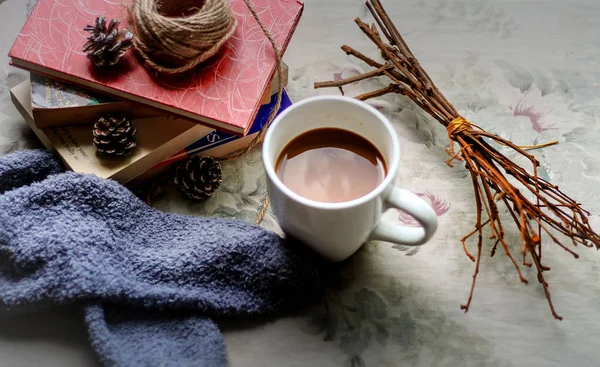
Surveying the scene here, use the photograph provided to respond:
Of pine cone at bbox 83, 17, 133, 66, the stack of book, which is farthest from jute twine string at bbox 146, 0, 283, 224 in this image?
pine cone at bbox 83, 17, 133, 66

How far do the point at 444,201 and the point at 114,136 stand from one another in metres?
0.41

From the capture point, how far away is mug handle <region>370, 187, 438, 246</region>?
0.55 metres

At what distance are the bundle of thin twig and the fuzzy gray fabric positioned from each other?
210 mm

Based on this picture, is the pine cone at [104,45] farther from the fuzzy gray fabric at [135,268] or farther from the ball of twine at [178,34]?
the fuzzy gray fabric at [135,268]

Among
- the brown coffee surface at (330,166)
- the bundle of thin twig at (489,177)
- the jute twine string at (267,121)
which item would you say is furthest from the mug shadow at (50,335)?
the bundle of thin twig at (489,177)

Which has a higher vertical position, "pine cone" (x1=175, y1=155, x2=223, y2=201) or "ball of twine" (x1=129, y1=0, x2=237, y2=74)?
"ball of twine" (x1=129, y1=0, x2=237, y2=74)

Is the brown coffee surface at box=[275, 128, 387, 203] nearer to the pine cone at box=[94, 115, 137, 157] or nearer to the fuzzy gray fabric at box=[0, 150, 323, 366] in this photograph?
the fuzzy gray fabric at box=[0, 150, 323, 366]

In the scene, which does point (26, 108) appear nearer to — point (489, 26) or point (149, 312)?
point (149, 312)

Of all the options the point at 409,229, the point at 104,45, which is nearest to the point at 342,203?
the point at 409,229

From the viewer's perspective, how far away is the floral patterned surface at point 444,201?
0.60 m

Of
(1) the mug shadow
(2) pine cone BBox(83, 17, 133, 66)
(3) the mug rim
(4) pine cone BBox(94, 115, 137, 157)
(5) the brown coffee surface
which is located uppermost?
(2) pine cone BBox(83, 17, 133, 66)

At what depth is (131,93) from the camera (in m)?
0.65

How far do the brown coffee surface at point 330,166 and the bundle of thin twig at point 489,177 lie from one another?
91 mm

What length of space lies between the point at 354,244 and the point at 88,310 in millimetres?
290
